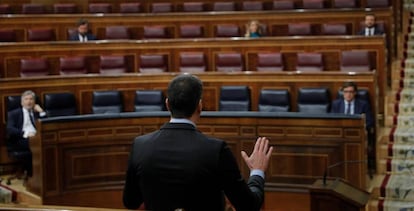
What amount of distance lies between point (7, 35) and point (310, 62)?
8.58 feet

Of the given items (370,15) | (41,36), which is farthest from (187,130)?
(41,36)

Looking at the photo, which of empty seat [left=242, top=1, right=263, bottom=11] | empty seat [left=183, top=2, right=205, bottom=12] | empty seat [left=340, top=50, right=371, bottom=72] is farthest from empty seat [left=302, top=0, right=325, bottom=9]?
empty seat [left=340, top=50, right=371, bottom=72]

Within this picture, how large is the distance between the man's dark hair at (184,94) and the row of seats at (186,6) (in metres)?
5.01

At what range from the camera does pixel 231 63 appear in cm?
521

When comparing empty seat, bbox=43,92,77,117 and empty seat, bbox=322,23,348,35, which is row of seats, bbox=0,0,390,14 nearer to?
empty seat, bbox=322,23,348,35

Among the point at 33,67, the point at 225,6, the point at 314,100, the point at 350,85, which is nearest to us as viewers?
the point at 350,85

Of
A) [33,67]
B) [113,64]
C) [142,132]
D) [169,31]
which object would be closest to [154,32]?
[169,31]

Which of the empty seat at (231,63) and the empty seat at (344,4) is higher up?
the empty seat at (344,4)

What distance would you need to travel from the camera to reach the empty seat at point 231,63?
520cm

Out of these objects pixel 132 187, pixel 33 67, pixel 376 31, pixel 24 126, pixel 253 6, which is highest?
pixel 253 6

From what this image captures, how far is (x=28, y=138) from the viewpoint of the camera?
14.1ft

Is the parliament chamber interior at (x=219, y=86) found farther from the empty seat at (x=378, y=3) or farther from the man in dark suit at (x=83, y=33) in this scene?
the man in dark suit at (x=83, y=33)

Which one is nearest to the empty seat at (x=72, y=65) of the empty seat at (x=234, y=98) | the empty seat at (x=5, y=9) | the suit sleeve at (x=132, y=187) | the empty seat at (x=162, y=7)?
the empty seat at (x=234, y=98)

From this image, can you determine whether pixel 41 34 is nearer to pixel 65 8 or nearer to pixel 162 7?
pixel 65 8
